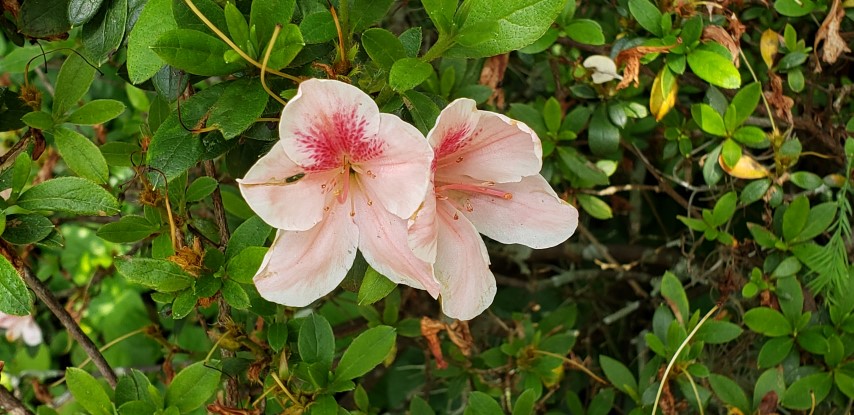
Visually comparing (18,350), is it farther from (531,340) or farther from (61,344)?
(531,340)

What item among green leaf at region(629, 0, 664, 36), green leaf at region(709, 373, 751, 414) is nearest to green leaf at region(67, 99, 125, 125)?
green leaf at region(629, 0, 664, 36)

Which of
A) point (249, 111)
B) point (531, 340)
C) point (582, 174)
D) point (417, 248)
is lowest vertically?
point (531, 340)

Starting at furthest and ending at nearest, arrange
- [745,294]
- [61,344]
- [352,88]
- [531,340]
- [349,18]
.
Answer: [61,344] < [531,340] < [745,294] < [349,18] < [352,88]

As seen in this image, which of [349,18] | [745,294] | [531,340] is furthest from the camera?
[531,340]

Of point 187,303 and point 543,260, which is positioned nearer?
point 187,303

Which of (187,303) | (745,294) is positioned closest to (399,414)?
(745,294)

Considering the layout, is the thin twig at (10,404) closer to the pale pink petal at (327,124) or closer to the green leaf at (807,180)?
the pale pink petal at (327,124)

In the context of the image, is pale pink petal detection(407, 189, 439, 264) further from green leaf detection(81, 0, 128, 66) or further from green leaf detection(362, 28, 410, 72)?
green leaf detection(81, 0, 128, 66)

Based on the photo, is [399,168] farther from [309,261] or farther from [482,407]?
[482,407]
